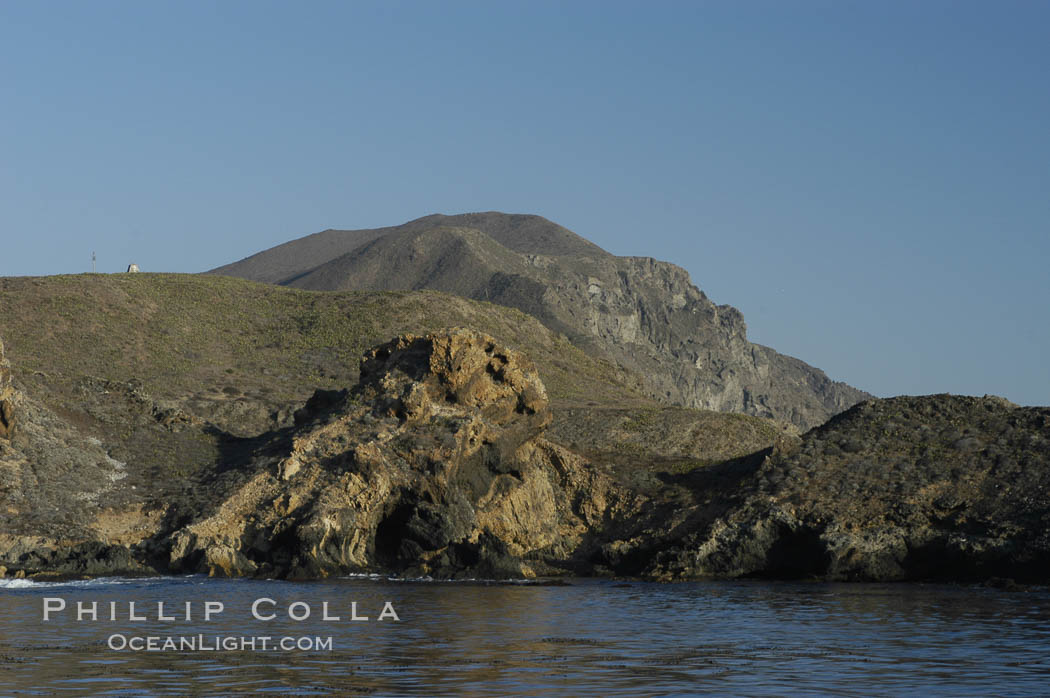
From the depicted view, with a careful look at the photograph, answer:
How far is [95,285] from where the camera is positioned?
125m

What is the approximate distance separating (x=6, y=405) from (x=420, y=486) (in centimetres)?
2179

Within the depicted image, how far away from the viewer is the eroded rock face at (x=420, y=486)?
180 ft

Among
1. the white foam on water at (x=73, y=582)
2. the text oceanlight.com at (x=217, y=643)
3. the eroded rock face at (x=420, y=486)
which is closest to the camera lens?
the text oceanlight.com at (x=217, y=643)

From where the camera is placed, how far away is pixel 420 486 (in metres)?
56.6

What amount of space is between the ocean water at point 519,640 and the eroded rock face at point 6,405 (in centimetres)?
1629

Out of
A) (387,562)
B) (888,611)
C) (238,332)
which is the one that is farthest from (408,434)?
(238,332)

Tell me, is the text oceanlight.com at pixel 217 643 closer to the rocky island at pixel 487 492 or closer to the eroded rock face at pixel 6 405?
the rocky island at pixel 487 492

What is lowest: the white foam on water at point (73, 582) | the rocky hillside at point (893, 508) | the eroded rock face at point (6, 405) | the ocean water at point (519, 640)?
the ocean water at point (519, 640)

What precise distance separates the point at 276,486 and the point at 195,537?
165 inches

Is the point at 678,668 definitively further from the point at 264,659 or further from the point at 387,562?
the point at 387,562

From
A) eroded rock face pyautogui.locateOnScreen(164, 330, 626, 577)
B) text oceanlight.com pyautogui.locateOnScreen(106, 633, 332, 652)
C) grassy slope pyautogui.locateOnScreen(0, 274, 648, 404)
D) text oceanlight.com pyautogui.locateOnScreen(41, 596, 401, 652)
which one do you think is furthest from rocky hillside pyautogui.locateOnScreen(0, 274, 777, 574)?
text oceanlight.com pyautogui.locateOnScreen(106, 633, 332, 652)

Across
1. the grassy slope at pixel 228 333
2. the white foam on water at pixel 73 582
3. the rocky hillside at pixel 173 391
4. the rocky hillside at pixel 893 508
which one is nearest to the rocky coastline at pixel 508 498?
the rocky hillside at pixel 893 508

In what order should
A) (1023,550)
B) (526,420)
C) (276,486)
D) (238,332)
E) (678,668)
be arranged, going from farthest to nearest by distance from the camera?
(238,332) < (526,420) < (276,486) < (1023,550) < (678,668)

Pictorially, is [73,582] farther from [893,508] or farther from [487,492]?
[893,508]
